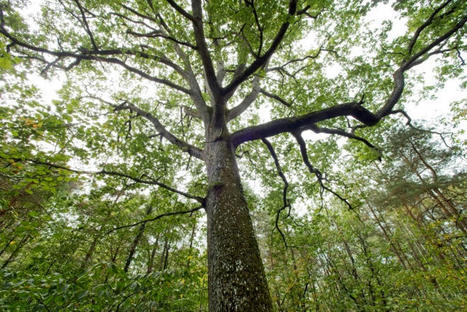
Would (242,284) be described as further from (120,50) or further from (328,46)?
(328,46)

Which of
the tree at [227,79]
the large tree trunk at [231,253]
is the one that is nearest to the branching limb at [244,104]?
the tree at [227,79]

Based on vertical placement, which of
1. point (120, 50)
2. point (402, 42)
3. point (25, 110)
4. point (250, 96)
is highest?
point (120, 50)

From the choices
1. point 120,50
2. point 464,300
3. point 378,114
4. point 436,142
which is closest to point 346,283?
point 464,300

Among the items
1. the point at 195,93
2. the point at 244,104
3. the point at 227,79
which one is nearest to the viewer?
the point at 195,93

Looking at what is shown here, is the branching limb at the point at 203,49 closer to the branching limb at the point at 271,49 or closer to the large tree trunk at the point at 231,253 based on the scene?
the branching limb at the point at 271,49

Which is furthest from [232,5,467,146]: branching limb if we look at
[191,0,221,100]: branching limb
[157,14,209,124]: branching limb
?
[157,14,209,124]: branching limb

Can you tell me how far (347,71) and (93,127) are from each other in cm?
627

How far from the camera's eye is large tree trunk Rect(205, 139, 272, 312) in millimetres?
1528

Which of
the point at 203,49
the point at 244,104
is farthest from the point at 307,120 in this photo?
the point at 244,104

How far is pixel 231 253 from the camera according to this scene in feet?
5.89

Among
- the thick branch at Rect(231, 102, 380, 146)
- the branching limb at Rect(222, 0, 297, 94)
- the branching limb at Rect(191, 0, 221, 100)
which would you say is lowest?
the thick branch at Rect(231, 102, 380, 146)

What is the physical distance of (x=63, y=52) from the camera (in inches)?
165

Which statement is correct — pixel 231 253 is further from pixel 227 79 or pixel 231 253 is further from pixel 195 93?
pixel 227 79

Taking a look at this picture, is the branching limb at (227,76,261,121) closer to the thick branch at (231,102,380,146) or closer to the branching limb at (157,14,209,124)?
the branching limb at (157,14,209,124)
